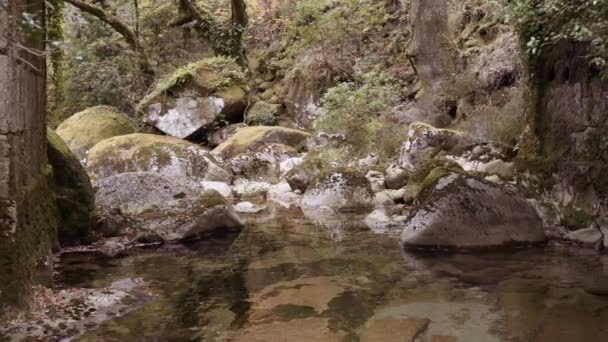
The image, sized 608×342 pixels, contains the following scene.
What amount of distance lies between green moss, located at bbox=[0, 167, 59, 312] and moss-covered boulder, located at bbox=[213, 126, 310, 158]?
10.3 metres

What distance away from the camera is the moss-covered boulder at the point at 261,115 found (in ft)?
68.6

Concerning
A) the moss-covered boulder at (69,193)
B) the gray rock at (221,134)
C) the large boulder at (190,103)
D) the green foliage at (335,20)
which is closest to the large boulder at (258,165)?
the gray rock at (221,134)

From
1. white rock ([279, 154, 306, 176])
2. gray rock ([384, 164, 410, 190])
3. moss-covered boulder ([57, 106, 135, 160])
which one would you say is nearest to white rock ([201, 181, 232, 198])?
white rock ([279, 154, 306, 176])

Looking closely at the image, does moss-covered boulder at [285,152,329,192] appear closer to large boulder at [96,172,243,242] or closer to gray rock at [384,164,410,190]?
gray rock at [384,164,410,190]

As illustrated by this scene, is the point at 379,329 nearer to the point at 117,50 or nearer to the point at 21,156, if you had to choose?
the point at 21,156

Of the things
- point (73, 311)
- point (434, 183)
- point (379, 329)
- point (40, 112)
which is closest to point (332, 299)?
point (379, 329)

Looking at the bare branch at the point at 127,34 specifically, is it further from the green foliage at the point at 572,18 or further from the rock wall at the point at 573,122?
the green foliage at the point at 572,18

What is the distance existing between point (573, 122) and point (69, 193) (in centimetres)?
740

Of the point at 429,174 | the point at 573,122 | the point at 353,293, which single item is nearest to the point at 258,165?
the point at 429,174

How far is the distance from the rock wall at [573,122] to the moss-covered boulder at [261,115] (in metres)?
12.1

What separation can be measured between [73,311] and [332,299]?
101 inches

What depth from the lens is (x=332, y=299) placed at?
6.67 m

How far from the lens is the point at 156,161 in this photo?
1608 centimetres

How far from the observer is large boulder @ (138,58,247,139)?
778 inches
